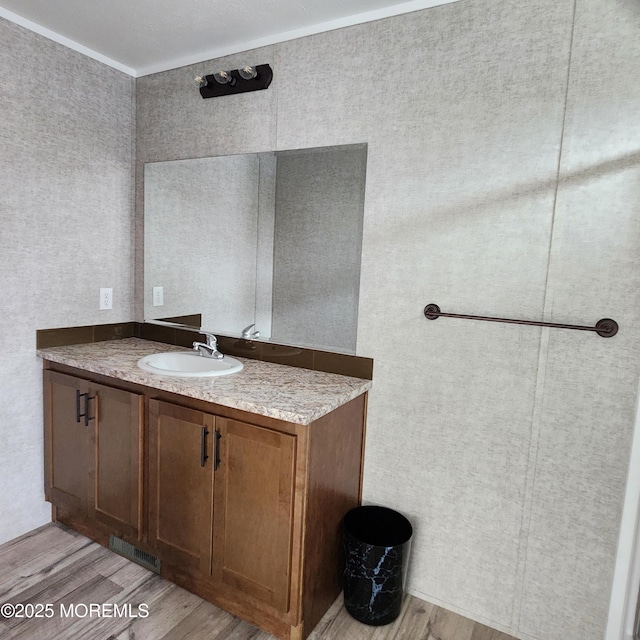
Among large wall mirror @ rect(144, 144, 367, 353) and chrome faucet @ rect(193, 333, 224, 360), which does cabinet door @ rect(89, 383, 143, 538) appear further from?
large wall mirror @ rect(144, 144, 367, 353)

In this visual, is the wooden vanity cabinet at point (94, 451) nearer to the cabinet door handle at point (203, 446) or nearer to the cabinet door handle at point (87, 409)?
the cabinet door handle at point (87, 409)

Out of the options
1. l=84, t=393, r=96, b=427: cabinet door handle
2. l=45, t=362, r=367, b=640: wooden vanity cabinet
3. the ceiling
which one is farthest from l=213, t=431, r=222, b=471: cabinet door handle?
the ceiling

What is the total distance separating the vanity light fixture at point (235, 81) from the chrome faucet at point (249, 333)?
107 cm

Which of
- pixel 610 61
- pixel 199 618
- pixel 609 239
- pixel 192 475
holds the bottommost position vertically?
pixel 199 618

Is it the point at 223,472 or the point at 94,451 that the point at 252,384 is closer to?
the point at 223,472

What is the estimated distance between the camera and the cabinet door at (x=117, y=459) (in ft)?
6.02

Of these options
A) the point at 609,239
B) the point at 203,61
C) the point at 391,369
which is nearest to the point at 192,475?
the point at 391,369

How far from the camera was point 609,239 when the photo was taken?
1.42 metres

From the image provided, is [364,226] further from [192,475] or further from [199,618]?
[199,618]

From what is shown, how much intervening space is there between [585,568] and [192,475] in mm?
1391

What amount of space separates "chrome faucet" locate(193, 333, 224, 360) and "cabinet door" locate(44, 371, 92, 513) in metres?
0.50

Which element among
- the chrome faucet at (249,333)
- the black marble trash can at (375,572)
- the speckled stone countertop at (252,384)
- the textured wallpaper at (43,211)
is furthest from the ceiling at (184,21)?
the black marble trash can at (375,572)

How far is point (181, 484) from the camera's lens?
1.73 m

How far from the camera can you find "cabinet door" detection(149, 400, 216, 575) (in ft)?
5.43
